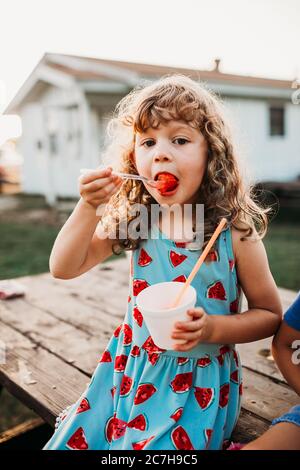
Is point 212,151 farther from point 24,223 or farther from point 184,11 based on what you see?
point 24,223

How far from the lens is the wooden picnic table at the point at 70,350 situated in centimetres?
167

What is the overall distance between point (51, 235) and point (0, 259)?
5.44ft

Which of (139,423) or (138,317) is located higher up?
(138,317)

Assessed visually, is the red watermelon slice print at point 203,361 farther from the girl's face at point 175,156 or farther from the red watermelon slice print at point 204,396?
the girl's face at point 175,156

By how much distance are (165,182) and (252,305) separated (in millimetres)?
490

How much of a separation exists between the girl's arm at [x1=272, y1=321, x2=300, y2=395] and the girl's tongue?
543mm

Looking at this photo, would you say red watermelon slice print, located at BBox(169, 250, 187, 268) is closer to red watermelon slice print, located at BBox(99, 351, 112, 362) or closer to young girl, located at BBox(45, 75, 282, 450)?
young girl, located at BBox(45, 75, 282, 450)

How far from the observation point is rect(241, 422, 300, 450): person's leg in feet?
3.86

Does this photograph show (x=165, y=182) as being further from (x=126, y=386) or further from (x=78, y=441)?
(x=78, y=441)

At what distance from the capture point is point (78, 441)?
1.33 m

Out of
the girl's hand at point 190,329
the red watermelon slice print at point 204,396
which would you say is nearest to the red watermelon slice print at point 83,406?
the red watermelon slice print at point 204,396

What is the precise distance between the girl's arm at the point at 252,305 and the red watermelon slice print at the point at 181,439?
0.84 feet

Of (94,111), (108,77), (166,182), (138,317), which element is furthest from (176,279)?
(94,111)

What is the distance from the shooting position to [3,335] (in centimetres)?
229
